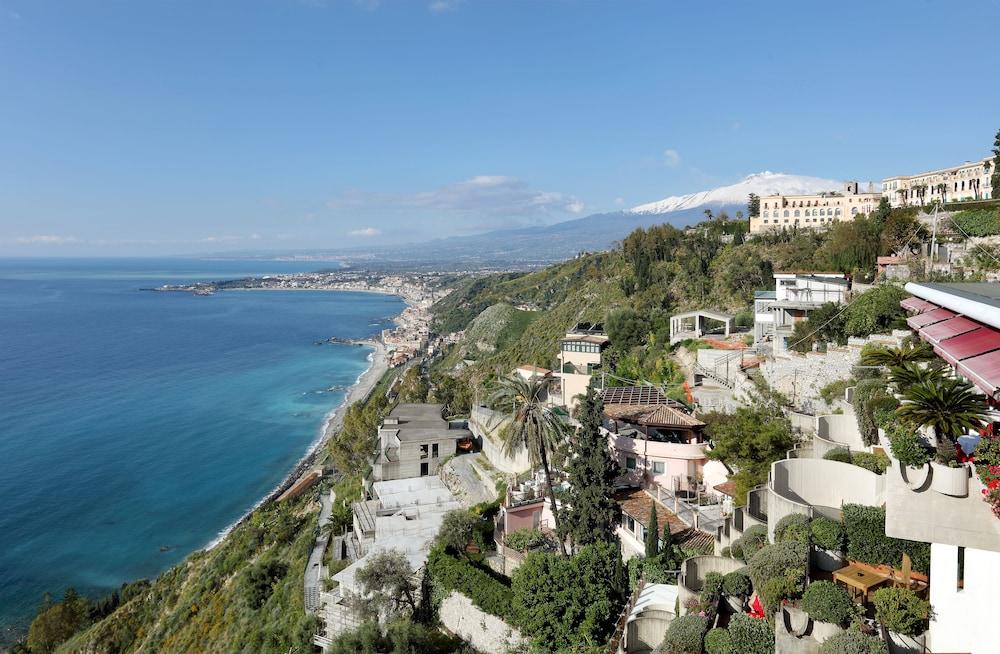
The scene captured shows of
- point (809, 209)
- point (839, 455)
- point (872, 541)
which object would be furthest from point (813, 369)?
point (809, 209)

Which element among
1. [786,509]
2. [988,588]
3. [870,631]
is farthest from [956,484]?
[786,509]

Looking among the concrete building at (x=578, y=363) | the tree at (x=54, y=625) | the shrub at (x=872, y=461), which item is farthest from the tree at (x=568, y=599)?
the tree at (x=54, y=625)

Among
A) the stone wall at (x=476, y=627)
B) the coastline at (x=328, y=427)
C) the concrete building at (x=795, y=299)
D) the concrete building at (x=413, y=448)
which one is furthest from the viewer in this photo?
the coastline at (x=328, y=427)

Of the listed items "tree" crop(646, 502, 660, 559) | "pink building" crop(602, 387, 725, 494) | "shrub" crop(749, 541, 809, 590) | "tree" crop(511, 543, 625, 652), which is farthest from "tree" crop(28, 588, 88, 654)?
"shrub" crop(749, 541, 809, 590)

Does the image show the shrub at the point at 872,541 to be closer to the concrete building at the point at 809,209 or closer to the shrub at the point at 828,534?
the shrub at the point at 828,534

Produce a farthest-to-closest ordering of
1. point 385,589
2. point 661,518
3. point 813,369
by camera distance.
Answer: point 813,369
point 385,589
point 661,518

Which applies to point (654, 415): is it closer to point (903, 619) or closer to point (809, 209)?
point (903, 619)
